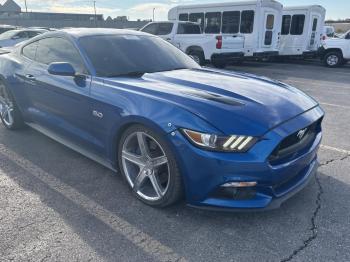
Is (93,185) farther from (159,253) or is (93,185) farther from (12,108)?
(12,108)

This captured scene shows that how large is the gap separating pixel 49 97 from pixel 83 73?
0.73 metres

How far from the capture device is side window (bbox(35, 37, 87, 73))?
12.9ft

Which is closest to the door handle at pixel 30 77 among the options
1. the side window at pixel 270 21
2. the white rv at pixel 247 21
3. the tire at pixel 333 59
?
A: the white rv at pixel 247 21

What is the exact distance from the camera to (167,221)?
3021 millimetres

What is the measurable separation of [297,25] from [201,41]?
5.06 meters

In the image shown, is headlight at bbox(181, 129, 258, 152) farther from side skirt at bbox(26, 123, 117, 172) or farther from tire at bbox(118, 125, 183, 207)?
side skirt at bbox(26, 123, 117, 172)

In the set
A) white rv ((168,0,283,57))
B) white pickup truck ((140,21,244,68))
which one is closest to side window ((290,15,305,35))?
white rv ((168,0,283,57))

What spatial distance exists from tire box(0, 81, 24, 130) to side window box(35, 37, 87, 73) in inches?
36.3

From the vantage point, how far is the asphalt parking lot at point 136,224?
103 inches

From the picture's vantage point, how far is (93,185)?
3662 mm

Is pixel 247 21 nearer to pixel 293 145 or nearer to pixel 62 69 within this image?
pixel 62 69

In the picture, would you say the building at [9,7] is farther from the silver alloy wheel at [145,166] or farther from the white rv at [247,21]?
the silver alloy wheel at [145,166]

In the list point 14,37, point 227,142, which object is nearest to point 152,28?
point 14,37

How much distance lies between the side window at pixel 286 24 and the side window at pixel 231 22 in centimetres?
302
